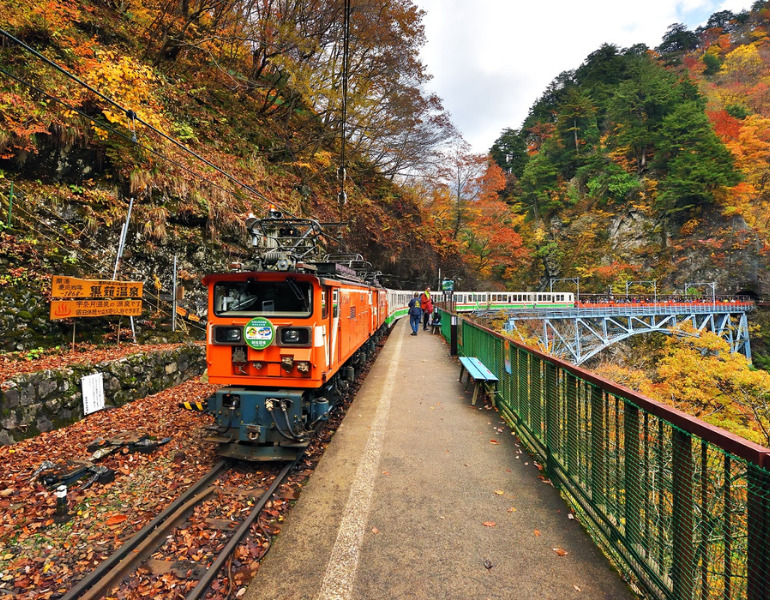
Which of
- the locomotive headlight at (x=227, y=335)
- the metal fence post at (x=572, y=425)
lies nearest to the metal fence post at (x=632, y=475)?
the metal fence post at (x=572, y=425)

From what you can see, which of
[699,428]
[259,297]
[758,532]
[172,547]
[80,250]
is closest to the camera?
[758,532]

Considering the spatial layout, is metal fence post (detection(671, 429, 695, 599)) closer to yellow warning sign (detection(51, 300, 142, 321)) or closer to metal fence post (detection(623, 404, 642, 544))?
metal fence post (detection(623, 404, 642, 544))

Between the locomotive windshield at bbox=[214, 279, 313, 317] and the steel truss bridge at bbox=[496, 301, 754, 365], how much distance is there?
29595 mm

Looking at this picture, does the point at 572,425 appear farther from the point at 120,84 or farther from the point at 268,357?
the point at 120,84

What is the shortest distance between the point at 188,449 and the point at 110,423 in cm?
192

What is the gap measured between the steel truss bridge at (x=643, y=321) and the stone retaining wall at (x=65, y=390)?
29.1 meters

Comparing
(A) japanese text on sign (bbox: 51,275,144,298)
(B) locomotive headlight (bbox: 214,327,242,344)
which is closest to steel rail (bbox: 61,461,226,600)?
(B) locomotive headlight (bbox: 214,327,242,344)

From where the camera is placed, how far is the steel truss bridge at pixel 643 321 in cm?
3325

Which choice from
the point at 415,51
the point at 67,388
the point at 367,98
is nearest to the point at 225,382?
the point at 67,388

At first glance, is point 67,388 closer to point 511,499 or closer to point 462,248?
A: point 511,499

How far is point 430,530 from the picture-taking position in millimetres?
3250

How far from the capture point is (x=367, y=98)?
18.8m

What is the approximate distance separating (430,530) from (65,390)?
242 inches

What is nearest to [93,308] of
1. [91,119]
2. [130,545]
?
[91,119]
